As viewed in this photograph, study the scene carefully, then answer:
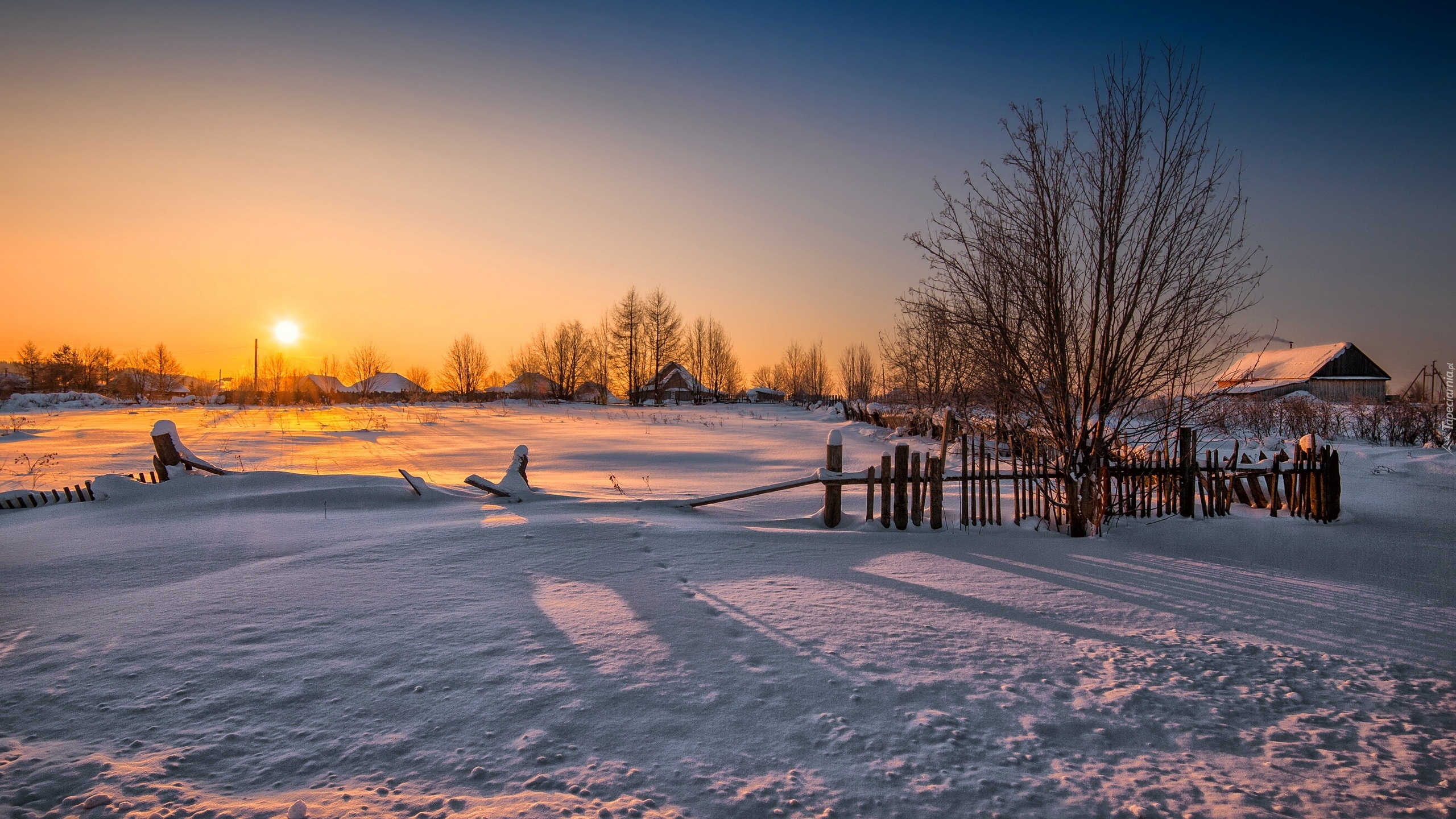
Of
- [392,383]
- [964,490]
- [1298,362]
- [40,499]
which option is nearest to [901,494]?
[964,490]

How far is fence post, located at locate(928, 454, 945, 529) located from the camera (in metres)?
7.07

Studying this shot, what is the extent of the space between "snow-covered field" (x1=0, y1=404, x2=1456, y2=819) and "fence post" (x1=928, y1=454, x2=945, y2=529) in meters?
0.33

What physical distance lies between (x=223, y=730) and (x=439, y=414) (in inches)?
1099

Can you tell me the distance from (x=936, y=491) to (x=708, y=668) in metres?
4.46

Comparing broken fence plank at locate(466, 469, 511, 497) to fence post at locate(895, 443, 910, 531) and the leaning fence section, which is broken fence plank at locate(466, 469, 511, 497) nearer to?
the leaning fence section

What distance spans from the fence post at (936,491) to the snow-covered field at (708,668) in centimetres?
33

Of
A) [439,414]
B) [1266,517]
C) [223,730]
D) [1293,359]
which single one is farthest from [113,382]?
[1293,359]

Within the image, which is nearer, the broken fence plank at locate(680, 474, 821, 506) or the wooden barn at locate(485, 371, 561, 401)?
the broken fence plank at locate(680, 474, 821, 506)

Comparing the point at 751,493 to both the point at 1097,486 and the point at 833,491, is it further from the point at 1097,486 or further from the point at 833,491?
the point at 1097,486

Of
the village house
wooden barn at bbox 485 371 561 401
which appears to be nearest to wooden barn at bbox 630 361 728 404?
the village house

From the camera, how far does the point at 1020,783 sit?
2471 millimetres

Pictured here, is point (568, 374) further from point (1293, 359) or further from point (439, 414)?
point (1293, 359)

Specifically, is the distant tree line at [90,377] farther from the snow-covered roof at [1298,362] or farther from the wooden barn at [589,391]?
the snow-covered roof at [1298,362]

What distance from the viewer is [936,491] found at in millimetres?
7121
